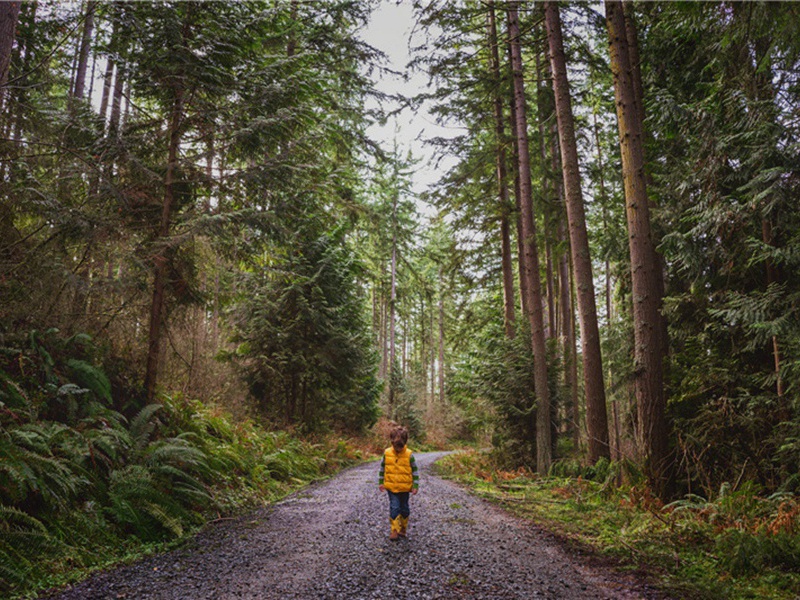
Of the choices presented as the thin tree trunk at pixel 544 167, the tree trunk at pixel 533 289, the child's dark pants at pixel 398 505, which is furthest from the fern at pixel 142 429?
the thin tree trunk at pixel 544 167

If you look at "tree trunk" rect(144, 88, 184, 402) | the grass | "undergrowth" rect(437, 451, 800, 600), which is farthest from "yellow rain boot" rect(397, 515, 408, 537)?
"tree trunk" rect(144, 88, 184, 402)

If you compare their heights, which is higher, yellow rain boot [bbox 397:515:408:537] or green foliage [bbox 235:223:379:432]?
green foliage [bbox 235:223:379:432]

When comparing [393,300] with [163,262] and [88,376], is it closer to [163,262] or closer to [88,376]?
[163,262]

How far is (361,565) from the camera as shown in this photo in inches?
189

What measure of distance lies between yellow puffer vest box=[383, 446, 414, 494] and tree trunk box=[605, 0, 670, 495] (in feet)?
12.9

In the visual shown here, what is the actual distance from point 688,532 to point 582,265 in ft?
19.8

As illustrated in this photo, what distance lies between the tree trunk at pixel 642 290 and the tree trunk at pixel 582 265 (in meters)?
1.78

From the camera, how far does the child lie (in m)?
6.07

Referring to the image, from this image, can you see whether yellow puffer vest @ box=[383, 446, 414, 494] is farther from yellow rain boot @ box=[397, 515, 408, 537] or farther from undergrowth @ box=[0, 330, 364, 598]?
undergrowth @ box=[0, 330, 364, 598]

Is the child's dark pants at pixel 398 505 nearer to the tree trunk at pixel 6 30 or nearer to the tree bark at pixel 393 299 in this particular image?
the tree trunk at pixel 6 30

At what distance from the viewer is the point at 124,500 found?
5562mm

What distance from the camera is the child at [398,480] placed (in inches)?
239

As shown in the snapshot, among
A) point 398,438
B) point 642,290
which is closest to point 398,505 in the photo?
point 398,438

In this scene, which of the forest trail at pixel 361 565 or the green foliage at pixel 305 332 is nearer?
the forest trail at pixel 361 565
